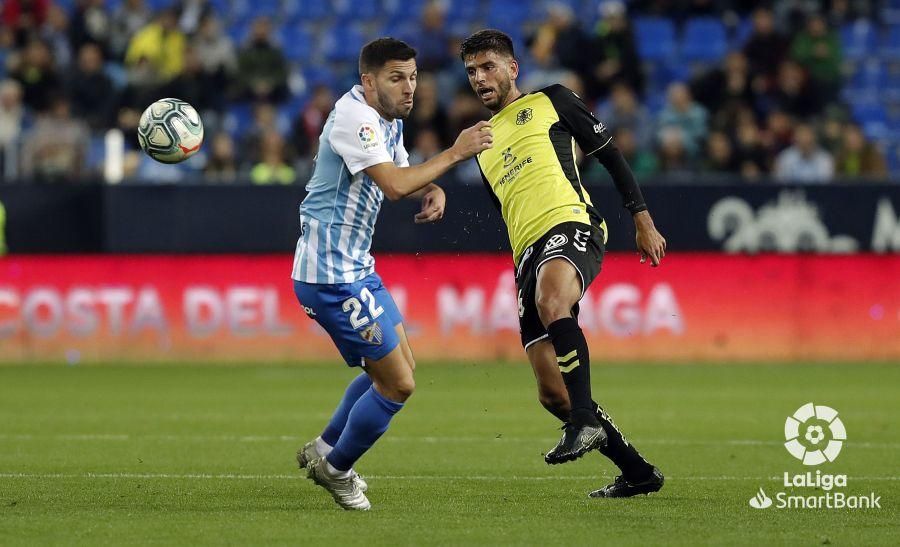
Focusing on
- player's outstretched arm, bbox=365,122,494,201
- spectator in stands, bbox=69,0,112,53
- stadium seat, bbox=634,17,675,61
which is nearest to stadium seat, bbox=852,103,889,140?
stadium seat, bbox=634,17,675,61

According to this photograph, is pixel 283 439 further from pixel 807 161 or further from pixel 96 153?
pixel 807 161

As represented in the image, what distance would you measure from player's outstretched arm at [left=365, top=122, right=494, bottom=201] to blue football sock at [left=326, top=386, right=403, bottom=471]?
3.32 feet

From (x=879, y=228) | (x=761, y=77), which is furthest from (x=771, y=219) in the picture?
(x=761, y=77)

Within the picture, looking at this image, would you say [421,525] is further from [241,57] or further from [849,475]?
[241,57]

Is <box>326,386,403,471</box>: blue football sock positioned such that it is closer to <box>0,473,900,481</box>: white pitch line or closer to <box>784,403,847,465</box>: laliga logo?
<box>0,473,900,481</box>: white pitch line

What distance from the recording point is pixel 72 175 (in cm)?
1723

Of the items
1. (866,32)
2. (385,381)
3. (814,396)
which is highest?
(866,32)

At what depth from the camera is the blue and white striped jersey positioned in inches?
291

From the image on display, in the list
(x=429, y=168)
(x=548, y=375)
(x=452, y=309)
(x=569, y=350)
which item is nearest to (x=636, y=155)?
(x=452, y=309)

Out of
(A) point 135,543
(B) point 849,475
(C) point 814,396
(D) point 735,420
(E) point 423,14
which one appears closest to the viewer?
(A) point 135,543

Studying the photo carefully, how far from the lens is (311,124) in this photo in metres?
18.0

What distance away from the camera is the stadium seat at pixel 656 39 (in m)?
20.6

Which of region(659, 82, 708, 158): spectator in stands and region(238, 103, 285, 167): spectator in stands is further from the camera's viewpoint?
region(659, 82, 708, 158): spectator in stands

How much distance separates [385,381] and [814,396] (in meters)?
6.72
